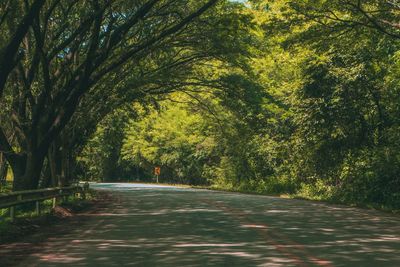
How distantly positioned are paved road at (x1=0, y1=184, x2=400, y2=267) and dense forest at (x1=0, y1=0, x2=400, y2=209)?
4.74 m

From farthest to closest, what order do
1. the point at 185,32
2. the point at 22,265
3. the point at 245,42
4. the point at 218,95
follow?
the point at 218,95 < the point at 245,42 < the point at 185,32 < the point at 22,265

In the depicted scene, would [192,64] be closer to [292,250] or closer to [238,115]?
[238,115]

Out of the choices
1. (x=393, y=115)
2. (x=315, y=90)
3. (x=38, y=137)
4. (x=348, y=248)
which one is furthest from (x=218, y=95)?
(x=348, y=248)

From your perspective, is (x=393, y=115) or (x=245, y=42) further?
(x=393, y=115)

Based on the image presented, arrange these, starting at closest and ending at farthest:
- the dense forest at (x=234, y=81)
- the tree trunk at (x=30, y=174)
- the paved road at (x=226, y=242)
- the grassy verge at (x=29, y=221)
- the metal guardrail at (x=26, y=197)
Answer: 1. the paved road at (x=226, y=242)
2. the grassy verge at (x=29, y=221)
3. the metal guardrail at (x=26, y=197)
4. the dense forest at (x=234, y=81)
5. the tree trunk at (x=30, y=174)

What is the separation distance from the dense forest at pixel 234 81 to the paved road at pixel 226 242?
15.6ft

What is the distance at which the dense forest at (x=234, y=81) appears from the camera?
622 inches

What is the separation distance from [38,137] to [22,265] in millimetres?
10377

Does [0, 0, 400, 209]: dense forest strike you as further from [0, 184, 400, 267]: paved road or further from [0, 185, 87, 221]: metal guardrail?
[0, 184, 400, 267]: paved road

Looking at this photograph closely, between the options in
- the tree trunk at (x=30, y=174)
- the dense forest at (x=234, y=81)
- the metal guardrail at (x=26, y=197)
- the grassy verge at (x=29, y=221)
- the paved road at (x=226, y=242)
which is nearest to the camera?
the paved road at (x=226, y=242)

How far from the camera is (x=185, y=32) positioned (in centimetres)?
1925

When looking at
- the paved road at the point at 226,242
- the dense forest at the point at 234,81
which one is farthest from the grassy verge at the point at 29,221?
the dense forest at the point at 234,81

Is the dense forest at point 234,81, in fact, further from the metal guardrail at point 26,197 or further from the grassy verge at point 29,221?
the grassy verge at point 29,221

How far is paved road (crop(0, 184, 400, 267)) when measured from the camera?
7909 millimetres
